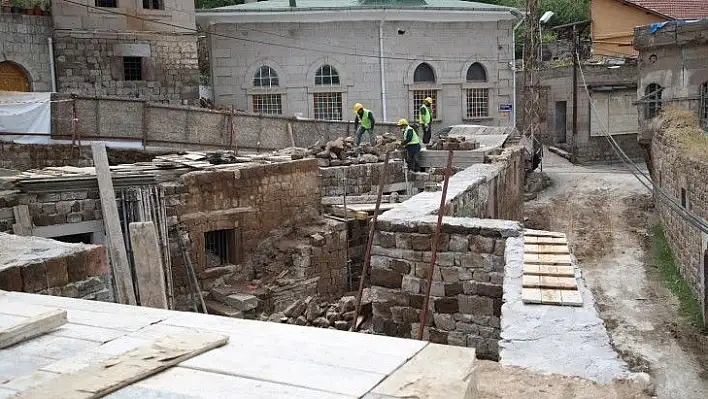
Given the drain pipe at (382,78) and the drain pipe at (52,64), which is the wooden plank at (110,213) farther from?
the drain pipe at (382,78)

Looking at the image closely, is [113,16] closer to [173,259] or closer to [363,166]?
[363,166]

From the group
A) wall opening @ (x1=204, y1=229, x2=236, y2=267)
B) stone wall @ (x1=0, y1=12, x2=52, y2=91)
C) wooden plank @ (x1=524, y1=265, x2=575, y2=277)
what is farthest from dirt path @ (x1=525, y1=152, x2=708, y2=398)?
stone wall @ (x1=0, y1=12, x2=52, y2=91)

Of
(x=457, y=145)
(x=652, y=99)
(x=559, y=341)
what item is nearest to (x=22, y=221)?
(x=559, y=341)

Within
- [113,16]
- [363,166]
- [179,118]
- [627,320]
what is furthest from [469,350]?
[113,16]

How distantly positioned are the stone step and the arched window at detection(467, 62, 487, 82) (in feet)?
63.2

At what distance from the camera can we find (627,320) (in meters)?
12.3

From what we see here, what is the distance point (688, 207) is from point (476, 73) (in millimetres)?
14649

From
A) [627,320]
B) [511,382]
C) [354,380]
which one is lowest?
[627,320]

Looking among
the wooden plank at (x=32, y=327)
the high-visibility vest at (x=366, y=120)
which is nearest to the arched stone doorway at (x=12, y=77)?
the high-visibility vest at (x=366, y=120)

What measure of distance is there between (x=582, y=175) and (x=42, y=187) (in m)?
21.0

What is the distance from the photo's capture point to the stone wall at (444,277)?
6.25 metres

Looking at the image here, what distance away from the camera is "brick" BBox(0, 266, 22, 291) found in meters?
4.16

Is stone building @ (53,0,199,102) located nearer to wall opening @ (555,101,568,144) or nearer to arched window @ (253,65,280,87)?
arched window @ (253,65,280,87)

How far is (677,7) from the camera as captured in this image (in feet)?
99.4
